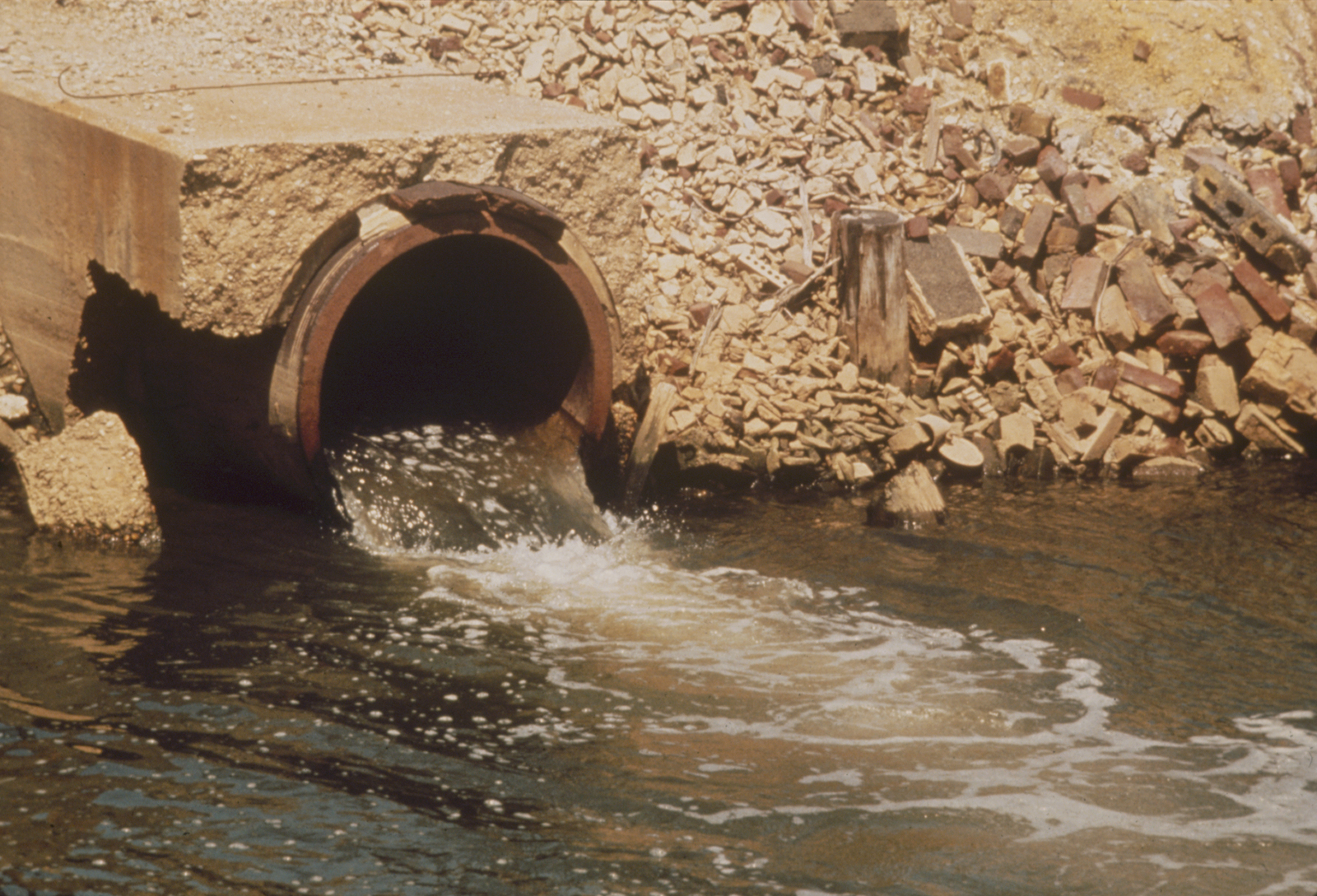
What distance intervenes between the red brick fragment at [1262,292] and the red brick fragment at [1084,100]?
1.74 meters

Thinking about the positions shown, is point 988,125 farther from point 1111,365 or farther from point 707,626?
point 707,626

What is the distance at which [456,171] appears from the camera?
196 inches

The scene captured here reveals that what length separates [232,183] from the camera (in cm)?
446

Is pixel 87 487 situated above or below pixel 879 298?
below

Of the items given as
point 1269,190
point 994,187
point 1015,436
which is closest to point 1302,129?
point 1269,190

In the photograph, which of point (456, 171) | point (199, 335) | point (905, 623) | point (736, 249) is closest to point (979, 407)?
point (736, 249)

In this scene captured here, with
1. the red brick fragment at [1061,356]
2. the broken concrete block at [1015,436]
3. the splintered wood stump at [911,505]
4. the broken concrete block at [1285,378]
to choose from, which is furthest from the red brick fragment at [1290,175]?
the splintered wood stump at [911,505]

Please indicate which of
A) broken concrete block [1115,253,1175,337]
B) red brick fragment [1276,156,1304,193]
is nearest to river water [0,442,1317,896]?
broken concrete block [1115,253,1175,337]

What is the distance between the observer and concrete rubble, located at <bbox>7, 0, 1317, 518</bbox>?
6199 millimetres

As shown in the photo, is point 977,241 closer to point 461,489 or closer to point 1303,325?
point 1303,325

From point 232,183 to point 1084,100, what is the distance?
18.6 feet

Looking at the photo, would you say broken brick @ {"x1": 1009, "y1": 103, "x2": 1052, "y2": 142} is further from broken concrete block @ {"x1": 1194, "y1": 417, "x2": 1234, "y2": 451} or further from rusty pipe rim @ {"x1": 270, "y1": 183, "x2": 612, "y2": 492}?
rusty pipe rim @ {"x1": 270, "y1": 183, "x2": 612, "y2": 492}

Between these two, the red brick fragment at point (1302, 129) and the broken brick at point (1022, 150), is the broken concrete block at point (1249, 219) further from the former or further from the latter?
the broken brick at point (1022, 150)

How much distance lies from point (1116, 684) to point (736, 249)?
3.52 meters
